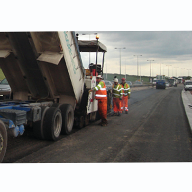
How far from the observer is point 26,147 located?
243 inches

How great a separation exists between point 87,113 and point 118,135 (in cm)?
162

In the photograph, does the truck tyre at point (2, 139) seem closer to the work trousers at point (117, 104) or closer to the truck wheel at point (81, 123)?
the truck wheel at point (81, 123)

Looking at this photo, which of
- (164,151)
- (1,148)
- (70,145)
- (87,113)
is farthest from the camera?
(87,113)

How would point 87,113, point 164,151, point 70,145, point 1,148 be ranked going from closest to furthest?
point 1,148 < point 164,151 < point 70,145 < point 87,113

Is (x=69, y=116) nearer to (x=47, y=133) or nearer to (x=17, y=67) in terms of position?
(x=47, y=133)

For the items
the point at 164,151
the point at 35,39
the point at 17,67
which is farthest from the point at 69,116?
the point at 164,151

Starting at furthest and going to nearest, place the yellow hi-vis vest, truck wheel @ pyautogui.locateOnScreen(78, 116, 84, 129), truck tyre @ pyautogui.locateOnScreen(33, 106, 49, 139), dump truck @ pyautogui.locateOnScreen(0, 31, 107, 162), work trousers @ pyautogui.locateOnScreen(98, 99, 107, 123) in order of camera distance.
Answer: the yellow hi-vis vest
work trousers @ pyautogui.locateOnScreen(98, 99, 107, 123)
truck wheel @ pyautogui.locateOnScreen(78, 116, 84, 129)
truck tyre @ pyautogui.locateOnScreen(33, 106, 49, 139)
dump truck @ pyautogui.locateOnScreen(0, 31, 107, 162)

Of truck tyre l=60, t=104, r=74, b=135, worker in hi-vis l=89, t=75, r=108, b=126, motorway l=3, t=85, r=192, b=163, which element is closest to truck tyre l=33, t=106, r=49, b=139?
motorway l=3, t=85, r=192, b=163

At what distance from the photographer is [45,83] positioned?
7680 mm

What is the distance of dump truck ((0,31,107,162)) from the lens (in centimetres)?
628

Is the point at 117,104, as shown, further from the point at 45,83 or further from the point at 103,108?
the point at 45,83

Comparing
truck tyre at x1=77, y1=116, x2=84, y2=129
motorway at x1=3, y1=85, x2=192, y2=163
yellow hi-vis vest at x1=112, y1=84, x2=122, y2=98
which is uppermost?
yellow hi-vis vest at x1=112, y1=84, x2=122, y2=98

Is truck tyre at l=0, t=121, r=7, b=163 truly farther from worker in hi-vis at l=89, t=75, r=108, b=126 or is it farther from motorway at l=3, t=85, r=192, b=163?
worker in hi-vis at l=89, t=75, r=108, b=126

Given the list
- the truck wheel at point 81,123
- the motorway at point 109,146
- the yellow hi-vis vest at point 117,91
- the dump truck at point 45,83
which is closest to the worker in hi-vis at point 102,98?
the dump truck at point 45,83
